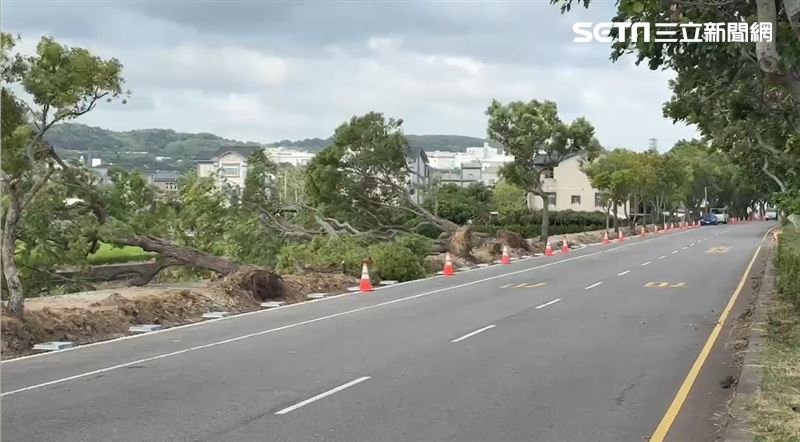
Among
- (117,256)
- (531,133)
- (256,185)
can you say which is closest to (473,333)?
(256,185)

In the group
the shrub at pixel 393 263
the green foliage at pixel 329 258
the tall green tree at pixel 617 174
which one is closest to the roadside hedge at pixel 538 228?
the tall green tree at pixel 617 174

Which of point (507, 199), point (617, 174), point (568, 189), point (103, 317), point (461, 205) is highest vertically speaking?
point (617, 174)

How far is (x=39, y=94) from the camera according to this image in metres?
16.1

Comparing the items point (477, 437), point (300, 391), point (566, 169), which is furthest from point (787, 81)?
point (566, 169)

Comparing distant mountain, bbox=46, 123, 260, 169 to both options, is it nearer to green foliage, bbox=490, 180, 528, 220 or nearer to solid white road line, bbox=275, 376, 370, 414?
green foliage, bbox=490, 180, 528, 220

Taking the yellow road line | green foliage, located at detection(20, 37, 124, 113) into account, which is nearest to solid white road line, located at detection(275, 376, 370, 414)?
the yellow road line

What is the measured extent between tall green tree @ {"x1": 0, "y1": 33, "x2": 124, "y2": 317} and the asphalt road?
360 centimetres

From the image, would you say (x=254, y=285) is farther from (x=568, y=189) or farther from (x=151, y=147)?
(x=151, y=147)

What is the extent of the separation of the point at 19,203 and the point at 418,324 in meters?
7.69

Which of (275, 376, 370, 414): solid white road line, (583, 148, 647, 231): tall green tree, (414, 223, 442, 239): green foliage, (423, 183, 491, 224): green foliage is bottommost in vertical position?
(275, 376, 370, 414): solid white road line

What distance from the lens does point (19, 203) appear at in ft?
52.1

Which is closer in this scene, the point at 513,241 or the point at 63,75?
the point at 63,75

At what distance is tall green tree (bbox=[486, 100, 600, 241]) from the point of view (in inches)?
1944

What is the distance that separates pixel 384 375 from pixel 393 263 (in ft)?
56.6
